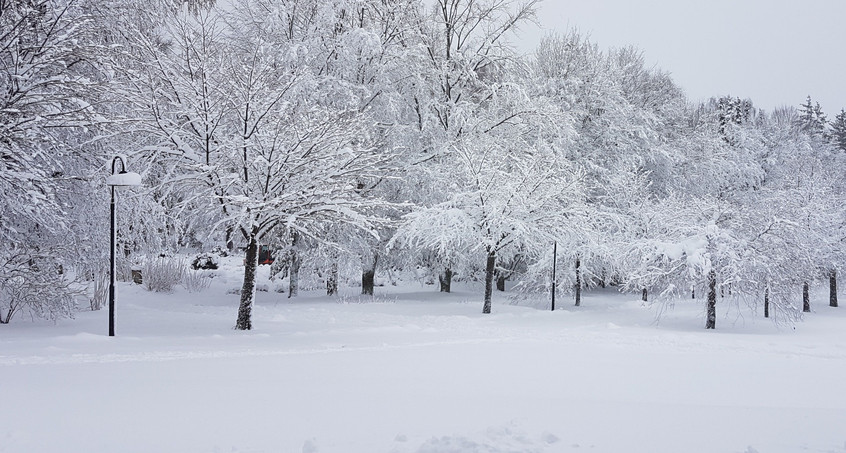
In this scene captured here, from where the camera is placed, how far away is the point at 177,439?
4.53 m

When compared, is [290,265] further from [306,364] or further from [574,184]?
[306,364]

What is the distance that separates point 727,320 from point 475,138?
10183 mm

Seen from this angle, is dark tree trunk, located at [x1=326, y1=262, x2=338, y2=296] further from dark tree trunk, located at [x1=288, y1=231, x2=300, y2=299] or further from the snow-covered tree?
the snow-covered tree

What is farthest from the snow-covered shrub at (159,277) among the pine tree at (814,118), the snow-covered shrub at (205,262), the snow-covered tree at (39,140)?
the pine tree at (814,118)

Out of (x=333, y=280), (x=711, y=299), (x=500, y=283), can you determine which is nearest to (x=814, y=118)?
(x=500, y=283)

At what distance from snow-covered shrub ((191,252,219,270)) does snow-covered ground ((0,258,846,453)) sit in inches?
558

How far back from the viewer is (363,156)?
12609 mm

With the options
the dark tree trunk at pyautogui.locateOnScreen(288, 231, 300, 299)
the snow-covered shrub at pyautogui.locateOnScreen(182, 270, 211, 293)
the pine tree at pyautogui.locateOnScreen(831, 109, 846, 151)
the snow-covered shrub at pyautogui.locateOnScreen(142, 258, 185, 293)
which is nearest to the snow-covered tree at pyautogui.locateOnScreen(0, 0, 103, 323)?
the snow-covered shrub at pyautogui.locateOnScreen(142, 258, 185, 293)

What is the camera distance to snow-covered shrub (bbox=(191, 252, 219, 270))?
2677cm

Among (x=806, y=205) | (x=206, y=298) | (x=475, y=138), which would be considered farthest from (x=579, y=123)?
(x=206, y=298)

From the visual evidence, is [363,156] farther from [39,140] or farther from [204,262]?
[204,262]

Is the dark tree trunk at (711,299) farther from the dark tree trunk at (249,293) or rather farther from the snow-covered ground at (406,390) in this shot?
the dark tree trunk at (249,293)

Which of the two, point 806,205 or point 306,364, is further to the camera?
point 806,205

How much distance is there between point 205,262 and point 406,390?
22976 millimetres
